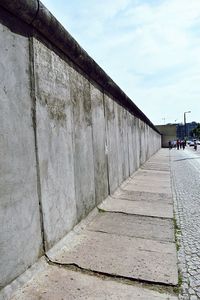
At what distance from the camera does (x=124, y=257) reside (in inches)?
125

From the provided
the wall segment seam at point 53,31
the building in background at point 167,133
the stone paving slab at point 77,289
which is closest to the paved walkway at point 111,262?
the stone paving slab at point 77,289

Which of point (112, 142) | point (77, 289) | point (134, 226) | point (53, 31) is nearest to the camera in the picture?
point (77, 289)

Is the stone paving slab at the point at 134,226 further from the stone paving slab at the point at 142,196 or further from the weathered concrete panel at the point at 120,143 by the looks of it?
the weathered concrete panel at the point at 120,143

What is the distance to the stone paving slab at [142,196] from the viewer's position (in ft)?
20.8

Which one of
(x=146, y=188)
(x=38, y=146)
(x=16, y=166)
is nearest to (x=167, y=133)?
(x=146, y=188)

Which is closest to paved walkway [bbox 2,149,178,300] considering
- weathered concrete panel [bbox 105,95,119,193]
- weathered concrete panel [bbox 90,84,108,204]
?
weathered concrete panel [bbox 90,84,108,204]

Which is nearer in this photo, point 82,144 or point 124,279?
point 124,279

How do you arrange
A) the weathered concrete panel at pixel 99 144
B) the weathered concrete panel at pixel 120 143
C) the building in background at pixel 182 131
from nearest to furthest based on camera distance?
the weathered concrete panel at pixel 99 144, the weathered concrete panel at pixel 120 143, the building in background at pixel 182 131

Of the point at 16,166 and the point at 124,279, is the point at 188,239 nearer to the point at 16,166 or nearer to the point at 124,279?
the point at 124,279

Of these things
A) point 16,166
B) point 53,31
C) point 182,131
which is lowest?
point 16,166

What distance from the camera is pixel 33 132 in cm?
288

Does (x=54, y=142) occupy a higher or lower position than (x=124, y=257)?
higher

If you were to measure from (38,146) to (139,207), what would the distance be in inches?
124

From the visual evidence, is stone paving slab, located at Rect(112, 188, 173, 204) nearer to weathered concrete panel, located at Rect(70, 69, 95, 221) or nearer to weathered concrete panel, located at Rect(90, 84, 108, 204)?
weathered concrete panel, located at Rect(90, 84, 108, 204)
